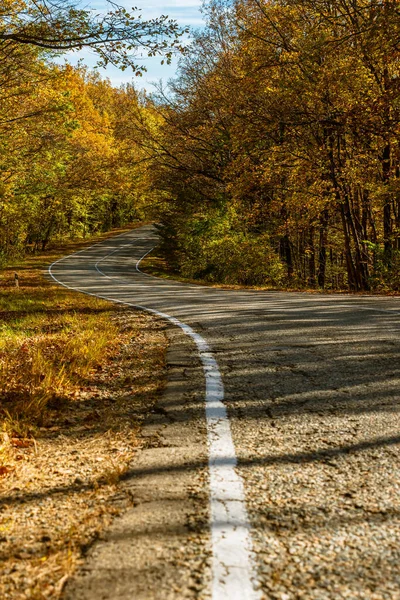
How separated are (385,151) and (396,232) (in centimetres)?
279

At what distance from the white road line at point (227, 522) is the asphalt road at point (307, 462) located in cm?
2

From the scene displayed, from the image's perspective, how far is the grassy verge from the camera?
2.01 meters

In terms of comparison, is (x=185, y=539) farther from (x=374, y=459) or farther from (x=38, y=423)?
(x=38, y=423)

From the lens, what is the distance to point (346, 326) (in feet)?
22.0

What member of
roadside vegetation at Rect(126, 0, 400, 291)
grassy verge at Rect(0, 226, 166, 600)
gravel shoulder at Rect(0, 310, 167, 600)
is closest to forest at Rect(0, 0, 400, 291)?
roadside vegetation at Rect(126, 0, 400, 291)

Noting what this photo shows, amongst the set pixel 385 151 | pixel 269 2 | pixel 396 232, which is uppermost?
pixel 269 2

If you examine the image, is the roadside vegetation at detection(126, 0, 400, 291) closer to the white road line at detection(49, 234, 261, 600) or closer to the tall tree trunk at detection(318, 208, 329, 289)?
the tall tree trunk at detection(318, 208, 329, 289)

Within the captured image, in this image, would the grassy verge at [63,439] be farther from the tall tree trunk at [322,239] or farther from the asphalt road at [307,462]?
the tall tree trunk at [322,239]

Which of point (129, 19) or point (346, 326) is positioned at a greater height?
point (129, 19)

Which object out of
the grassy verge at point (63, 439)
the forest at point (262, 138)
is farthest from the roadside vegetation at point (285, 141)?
the grassy verge at point (63, 439)

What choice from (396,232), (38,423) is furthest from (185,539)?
(396,232)

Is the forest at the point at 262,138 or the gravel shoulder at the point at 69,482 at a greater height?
the forest at the point at 262,138

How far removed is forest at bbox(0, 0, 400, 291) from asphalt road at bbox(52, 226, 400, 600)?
687 cm

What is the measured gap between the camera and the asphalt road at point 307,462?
1725 mm
